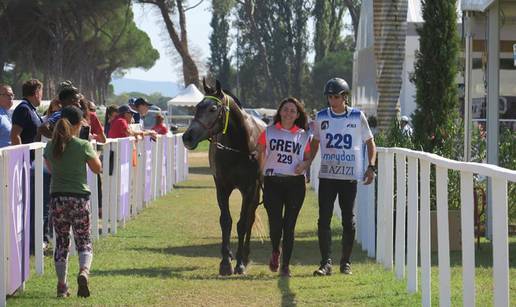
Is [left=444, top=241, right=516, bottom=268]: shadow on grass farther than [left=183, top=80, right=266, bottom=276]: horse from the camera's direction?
No

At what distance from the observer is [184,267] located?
10.9m

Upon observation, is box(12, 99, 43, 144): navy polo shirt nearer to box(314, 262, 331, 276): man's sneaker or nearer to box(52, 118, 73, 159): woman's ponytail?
box(52, 118, 73, 159): woman's ponytail

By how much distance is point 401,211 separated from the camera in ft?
31.0

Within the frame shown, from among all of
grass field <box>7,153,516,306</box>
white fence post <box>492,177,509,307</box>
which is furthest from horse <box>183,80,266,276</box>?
white fence post <box>492,177,509,307</box>

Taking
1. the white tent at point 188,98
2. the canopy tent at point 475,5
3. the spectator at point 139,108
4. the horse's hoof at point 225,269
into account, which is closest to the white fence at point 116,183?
the spectator at point 139,108

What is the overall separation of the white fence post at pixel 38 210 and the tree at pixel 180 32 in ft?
126

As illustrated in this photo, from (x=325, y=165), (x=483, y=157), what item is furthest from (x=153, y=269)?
(x=483, y=157)

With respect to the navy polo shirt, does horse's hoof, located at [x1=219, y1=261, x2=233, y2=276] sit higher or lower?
lower

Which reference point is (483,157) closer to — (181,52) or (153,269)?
(153,269)

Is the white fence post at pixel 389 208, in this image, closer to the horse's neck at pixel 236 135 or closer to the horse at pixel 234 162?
the horse at pixel 234 162

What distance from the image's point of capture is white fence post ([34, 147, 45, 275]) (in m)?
9.96

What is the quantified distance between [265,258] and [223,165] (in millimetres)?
1548

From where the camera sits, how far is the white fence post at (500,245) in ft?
16.8

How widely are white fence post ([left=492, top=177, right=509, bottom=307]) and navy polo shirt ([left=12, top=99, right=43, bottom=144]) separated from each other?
22.3ft
